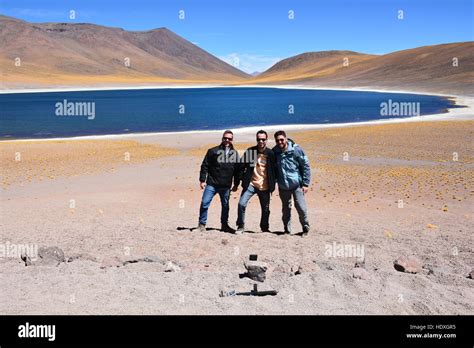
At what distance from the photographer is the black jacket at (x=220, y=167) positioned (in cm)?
796

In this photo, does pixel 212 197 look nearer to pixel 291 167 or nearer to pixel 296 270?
pixel 291 167

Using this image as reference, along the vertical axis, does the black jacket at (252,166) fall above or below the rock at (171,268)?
above

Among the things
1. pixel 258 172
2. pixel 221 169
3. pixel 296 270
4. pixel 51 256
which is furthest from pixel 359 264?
pixel 51 256

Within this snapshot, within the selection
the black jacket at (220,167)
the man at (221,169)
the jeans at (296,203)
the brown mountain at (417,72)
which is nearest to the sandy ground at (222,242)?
the jeans at (296,203)

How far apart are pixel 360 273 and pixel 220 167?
2807mm

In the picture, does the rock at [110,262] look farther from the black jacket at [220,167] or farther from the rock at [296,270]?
the rock at [296,270]

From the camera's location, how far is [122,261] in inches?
269

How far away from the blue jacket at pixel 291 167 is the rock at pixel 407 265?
5.79 feet

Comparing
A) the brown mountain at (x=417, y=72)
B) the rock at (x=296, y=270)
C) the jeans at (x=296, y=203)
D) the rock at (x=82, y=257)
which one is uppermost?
the brown mountain at (x=417, y=72)

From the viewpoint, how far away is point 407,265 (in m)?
6.60

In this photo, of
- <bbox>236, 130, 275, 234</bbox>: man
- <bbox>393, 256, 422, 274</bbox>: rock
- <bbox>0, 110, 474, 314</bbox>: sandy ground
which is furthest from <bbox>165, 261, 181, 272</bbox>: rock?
<bbox>393, 256, 422, 274</bbox>: rock

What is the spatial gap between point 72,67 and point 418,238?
7407 inches

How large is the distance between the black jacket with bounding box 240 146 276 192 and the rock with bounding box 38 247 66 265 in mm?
2903

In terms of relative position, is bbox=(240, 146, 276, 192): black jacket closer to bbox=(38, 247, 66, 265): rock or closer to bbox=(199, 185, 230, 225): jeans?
bbox=(199, 185, 230, 225): jeans
